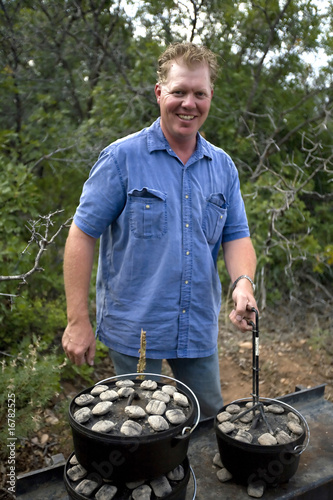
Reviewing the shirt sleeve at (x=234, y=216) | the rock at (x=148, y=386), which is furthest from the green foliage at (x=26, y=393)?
the shirt sleeve at (x=234, y=216)

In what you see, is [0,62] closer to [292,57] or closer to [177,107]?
[292,57]

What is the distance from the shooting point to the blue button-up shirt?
2.20 m

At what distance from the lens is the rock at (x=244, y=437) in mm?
1790

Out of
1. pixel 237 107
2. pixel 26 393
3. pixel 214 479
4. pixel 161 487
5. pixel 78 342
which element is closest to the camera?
pixel 161 487

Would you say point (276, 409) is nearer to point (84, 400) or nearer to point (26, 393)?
point (84, 400)

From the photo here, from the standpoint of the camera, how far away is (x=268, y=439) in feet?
5.81

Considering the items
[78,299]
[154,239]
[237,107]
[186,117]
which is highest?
[237,107]

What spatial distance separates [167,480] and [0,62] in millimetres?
5274

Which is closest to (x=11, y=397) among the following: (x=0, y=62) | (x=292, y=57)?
(x=0, y=62)

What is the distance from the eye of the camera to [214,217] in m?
2.40

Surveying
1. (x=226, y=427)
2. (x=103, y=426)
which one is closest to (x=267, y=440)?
(x=226, y=427)

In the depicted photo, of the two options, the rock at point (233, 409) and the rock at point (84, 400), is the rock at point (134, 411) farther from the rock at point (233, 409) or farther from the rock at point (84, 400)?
the rock at point (233, 409)

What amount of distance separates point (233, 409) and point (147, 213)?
98 cm

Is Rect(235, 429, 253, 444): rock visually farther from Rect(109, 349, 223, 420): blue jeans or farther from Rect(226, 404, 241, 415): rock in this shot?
Rect(109, 349, 223, 420): blue jeans
